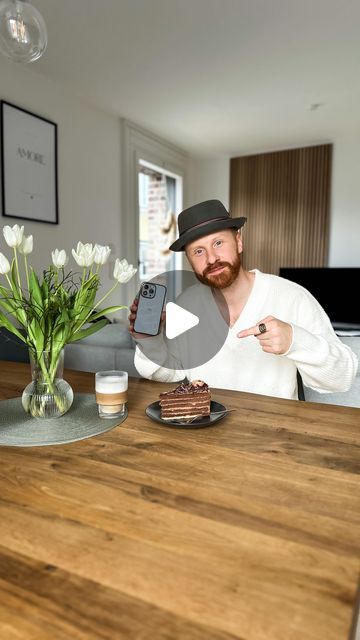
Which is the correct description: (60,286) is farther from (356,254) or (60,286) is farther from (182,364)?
(356,254)

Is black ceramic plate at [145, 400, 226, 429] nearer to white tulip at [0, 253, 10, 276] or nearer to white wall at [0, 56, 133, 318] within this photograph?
white tulip at [0, 253, 10, 276]

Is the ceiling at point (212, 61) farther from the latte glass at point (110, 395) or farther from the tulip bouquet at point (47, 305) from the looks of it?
the latte glass at point (110, 395)

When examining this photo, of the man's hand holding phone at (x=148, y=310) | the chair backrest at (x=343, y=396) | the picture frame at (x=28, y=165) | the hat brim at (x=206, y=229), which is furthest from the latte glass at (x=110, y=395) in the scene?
the picture frame at (x=28, y=165)

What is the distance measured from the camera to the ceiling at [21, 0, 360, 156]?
2.39m

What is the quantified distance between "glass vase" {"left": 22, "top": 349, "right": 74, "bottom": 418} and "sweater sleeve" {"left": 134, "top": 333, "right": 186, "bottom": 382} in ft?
1.03

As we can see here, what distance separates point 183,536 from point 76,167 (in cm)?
358

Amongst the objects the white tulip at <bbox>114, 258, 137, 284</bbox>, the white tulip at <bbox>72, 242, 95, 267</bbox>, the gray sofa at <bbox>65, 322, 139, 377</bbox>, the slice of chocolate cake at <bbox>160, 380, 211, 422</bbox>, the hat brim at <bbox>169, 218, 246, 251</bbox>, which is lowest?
the gray sofa at <bbox>65, 322, 139, 377</bbox>

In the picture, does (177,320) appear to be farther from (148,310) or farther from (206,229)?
(206,229)

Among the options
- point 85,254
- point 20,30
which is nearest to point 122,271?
point 85,254

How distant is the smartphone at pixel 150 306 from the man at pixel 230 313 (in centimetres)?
10

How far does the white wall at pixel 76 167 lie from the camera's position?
3.12 m

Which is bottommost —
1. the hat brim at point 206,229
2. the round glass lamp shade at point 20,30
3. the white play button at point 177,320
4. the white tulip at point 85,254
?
the white play button at point 177,320

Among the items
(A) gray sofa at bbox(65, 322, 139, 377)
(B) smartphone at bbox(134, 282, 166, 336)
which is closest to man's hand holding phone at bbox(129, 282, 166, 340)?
(B) smartphone at bbox(134, 282, 166, 336)

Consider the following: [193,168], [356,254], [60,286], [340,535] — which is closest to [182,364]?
[60,286]
